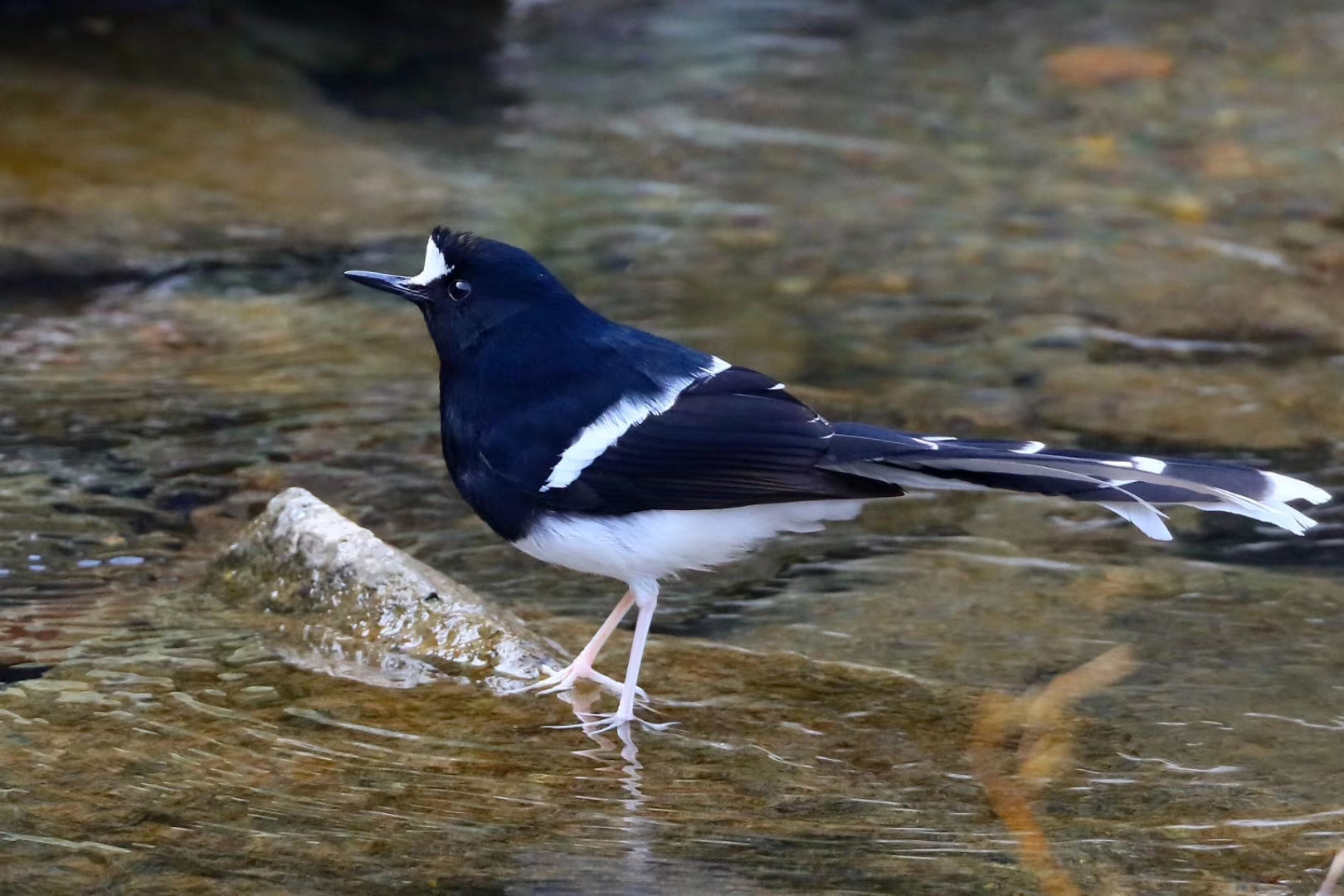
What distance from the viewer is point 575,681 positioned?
414cm

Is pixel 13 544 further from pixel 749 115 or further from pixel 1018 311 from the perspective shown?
pixel 749 115

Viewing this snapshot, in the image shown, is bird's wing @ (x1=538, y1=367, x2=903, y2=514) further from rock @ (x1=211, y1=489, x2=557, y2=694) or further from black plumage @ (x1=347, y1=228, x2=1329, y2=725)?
rock @ (x1=211, y1=489, x2=557, y2=694)

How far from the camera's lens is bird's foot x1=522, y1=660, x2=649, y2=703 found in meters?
4.07

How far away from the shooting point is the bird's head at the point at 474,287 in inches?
171

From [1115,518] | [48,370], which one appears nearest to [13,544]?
[48,370]

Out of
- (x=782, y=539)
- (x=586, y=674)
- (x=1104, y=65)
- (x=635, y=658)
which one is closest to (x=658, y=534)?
(x=635, y=658)

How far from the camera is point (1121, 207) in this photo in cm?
891

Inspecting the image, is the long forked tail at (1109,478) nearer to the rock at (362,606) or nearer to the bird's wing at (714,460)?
the bird's wing at (714,460)

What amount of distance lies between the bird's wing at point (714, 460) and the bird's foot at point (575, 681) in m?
0.39

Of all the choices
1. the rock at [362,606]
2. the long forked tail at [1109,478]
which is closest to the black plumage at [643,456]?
the long forked tail at [1109,478]

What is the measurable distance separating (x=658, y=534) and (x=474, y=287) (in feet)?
2.78

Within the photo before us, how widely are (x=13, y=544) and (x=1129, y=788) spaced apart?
3126mm

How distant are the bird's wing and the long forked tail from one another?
0.15 meters

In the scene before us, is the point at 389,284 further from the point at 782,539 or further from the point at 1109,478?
the point at 1109,478
